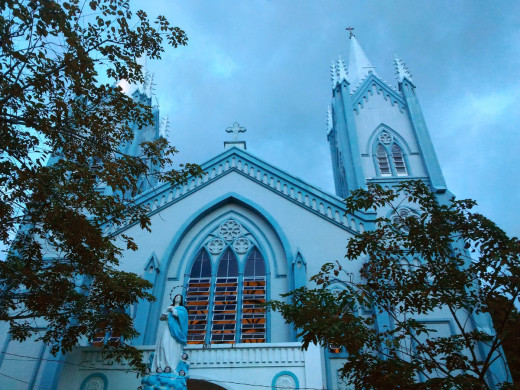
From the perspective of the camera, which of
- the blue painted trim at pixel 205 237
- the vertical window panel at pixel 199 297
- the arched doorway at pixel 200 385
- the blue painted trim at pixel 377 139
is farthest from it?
the blue painted trim at pixel 377 139

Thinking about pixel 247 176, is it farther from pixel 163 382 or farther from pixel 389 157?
pixel 163 382

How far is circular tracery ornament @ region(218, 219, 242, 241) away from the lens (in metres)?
14.7

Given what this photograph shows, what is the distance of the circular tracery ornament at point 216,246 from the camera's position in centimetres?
1435

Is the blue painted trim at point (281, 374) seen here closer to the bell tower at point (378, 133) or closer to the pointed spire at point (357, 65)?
the bell tower at point (378, 133)

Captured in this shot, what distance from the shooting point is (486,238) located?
281 inches

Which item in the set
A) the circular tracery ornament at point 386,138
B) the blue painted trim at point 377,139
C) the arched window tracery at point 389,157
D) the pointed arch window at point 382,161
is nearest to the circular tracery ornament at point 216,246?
the arched window tracery at point 389,157

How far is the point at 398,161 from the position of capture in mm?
19109

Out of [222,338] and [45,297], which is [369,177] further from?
[45,297]

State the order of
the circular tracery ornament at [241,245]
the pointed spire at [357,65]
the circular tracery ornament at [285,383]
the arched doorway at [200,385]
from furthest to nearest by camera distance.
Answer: the pointed spire at [357,65], the circular tracery ornament at [241,245], the arched doorway at [200,385], the circular tracery ornament at [285,383]

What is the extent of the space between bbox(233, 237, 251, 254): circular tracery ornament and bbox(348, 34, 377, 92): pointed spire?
36.8 feet

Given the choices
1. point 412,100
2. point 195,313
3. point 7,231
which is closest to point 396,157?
point 412,100

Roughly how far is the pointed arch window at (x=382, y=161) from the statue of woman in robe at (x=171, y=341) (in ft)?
40.6

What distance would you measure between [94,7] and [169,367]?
638 cm

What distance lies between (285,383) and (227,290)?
4.07m
